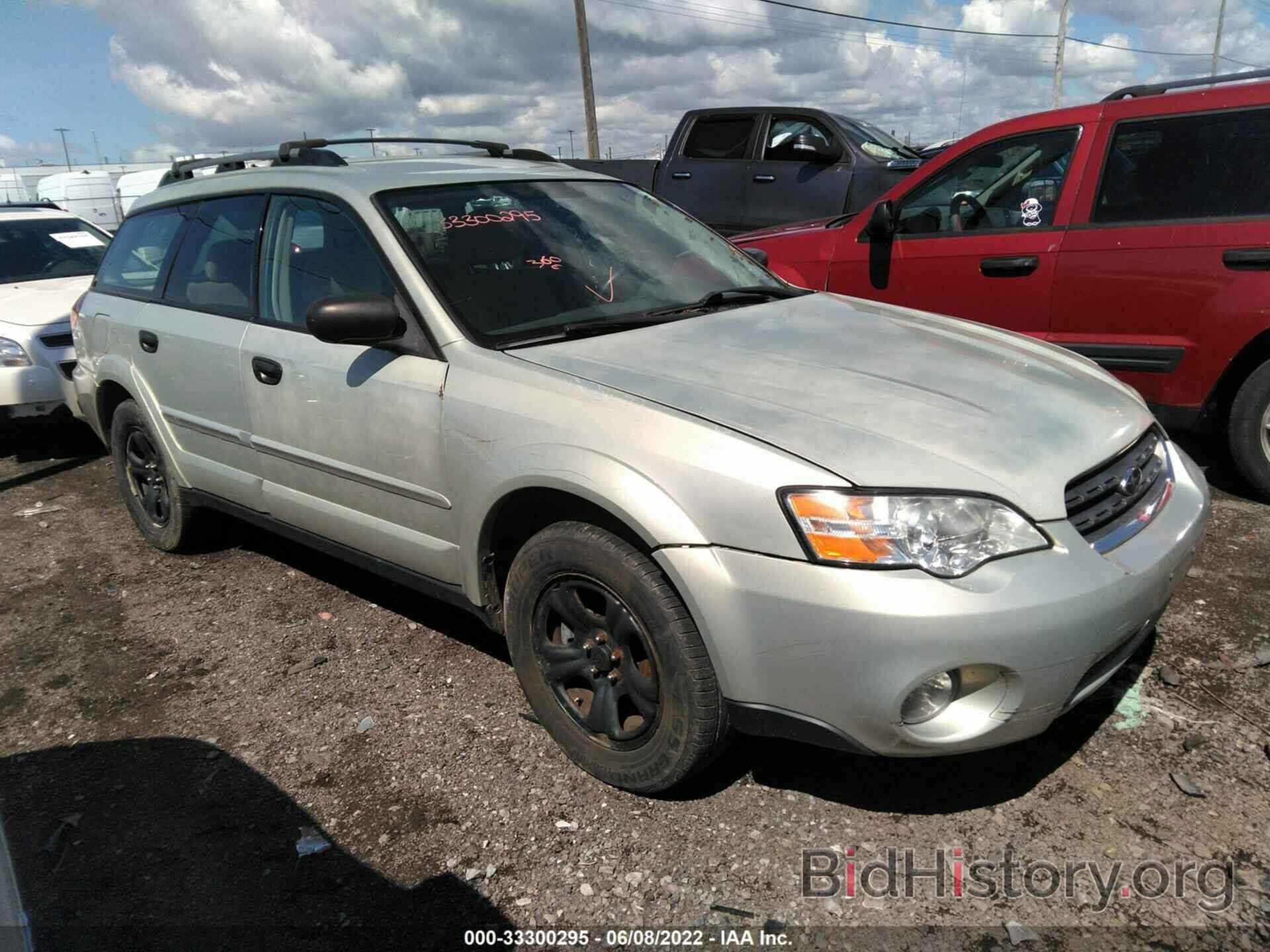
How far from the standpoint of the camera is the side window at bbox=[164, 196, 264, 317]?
368cm

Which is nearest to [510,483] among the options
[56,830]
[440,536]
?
[440,536]

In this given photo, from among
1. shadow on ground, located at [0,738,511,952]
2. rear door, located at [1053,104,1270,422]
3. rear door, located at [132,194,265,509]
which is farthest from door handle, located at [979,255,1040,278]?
shadow on ground, located at [0,738,511,952]

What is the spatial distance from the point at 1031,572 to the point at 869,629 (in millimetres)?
400

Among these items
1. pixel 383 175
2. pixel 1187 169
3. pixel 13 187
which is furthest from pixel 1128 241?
pixel 13 187

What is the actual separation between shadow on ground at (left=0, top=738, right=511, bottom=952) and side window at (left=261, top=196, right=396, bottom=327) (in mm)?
1576

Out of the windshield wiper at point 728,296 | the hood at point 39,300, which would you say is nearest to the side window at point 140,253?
the hood at point 39,300

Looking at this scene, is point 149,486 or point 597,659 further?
point 149,486

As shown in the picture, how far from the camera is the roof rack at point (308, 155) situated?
3.71 m

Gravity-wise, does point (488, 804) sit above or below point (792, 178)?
below

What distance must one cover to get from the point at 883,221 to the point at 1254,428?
2090 mm

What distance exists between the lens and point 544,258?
3.20 metres

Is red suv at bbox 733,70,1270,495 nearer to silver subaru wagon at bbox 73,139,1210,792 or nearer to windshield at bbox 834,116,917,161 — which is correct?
silver subaru wagon at bbox 73,139,1210,792

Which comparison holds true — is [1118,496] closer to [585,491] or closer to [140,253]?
[585,491]

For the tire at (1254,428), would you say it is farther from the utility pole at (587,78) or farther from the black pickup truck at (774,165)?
the utility pole at (587,78)
